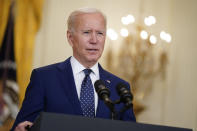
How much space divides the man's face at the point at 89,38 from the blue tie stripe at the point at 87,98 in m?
0.14

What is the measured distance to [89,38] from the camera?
2.80 meters

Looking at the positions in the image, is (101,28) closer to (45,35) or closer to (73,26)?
(73,26)

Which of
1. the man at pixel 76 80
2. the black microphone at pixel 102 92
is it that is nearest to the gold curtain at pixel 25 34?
the man at pixel 76 80

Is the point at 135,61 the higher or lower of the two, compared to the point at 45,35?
lower

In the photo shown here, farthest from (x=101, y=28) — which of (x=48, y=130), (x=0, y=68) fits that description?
(x=0, y=68)

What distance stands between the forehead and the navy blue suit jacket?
0.31m

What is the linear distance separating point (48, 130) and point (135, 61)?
4417 millimetres

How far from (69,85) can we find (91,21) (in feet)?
1.39

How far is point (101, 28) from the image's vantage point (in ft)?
9.27

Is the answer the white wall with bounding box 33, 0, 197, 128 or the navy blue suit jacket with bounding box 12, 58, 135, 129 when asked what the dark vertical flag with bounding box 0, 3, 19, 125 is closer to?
the white wall with bounding box 33, 0, 197, 128

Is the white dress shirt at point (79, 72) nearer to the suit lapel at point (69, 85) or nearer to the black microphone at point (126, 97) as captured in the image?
the suit lapel at point (69, 85)

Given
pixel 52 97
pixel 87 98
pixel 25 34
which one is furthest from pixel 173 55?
pixel 52 97

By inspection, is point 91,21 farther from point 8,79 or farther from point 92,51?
point 8,79

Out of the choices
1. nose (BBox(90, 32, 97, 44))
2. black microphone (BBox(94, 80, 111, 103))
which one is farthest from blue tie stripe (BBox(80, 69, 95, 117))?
black microphone (BBox(94, 80, 111, 103))
